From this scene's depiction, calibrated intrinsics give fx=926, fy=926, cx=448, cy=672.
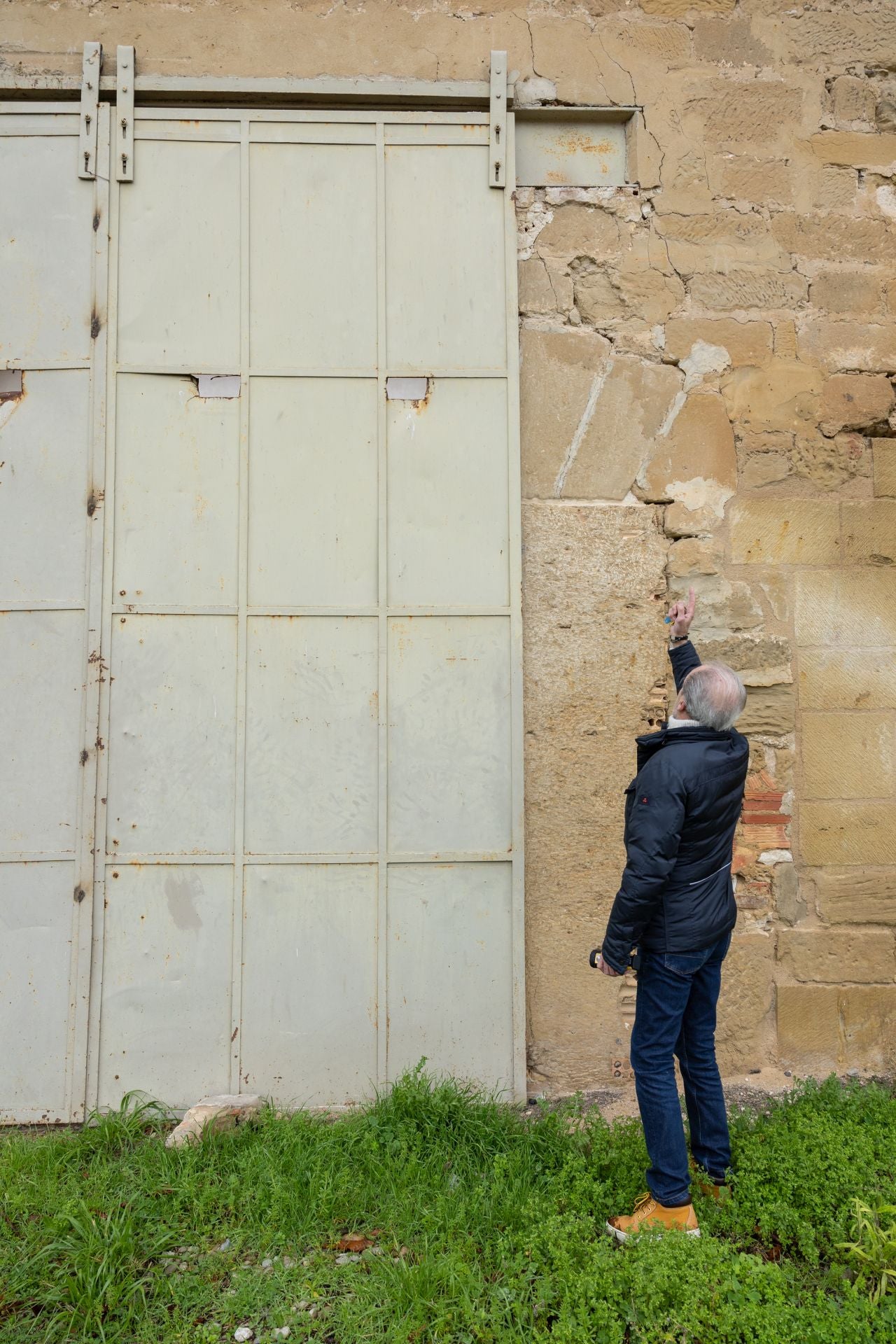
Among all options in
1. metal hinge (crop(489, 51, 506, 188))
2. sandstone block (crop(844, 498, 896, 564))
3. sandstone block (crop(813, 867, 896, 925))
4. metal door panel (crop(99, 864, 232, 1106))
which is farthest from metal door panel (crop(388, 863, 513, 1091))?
metal hinge (crop(489, 51, 506, 188))

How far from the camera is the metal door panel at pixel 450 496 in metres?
3.60

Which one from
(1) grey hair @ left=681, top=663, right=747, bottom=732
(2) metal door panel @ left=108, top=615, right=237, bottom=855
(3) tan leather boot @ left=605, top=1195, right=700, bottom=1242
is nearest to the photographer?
(3) tan leather boot @ left=605, top=1195, right=700, bottom=1242

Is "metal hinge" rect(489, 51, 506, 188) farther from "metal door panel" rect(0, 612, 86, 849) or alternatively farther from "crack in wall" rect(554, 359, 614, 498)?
"metal door panel" rect(0, 612, 86, 849)

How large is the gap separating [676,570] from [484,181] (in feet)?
5.68

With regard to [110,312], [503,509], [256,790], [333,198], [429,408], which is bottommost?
[256,790]

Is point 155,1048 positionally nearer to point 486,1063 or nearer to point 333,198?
point 486,1063

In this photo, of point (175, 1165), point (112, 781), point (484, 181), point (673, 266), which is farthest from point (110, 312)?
point (175, 1165)

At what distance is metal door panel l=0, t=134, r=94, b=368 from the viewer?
3.60 meters

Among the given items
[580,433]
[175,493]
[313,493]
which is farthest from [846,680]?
[175,493]

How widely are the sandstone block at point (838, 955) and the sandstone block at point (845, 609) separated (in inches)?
44.5

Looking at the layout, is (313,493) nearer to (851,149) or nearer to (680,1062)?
(680,1062)

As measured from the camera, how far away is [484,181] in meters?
3.70

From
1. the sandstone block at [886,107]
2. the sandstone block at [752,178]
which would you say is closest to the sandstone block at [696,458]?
the sandstone block at [752,178]

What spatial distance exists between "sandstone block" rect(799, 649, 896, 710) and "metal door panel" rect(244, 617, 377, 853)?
1709 mm
